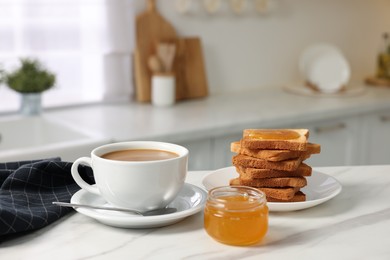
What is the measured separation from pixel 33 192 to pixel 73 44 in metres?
1.65

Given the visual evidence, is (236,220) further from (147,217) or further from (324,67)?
(324,67)

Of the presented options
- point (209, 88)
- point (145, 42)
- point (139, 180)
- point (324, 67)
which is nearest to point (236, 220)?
point (139, 180)

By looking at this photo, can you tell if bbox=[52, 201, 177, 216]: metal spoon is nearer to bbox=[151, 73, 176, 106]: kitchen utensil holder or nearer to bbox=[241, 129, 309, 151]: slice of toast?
bbox=[241, 129, 309, 151]: slice of toast

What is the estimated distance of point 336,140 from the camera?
2.89 metres

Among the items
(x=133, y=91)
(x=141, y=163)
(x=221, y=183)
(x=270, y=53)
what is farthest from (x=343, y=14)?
(x=141, y=163)

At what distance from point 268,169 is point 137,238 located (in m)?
0.26

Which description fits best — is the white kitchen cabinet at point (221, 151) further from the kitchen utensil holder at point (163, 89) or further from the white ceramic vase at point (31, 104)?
the white ceramic vase at point (31, 104)

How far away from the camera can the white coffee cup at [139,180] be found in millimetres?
986

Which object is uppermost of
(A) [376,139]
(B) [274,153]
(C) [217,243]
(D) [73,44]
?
(D) [73,44]

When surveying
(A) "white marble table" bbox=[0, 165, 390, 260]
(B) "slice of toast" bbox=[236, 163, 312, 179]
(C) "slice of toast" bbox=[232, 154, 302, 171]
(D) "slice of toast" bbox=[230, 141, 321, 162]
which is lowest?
(A) "white marble table" bbox=[0, 165, 390, 260]

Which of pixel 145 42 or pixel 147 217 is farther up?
pixel 145 42

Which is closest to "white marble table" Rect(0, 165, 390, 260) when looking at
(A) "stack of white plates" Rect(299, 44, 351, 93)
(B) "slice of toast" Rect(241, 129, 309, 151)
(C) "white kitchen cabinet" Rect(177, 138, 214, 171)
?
(B) "slice of toast" Rect(241, 129, 309, 151)

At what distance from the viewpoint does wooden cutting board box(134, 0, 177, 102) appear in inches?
111

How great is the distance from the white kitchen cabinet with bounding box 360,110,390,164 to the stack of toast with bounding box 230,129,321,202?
1.98 meters
